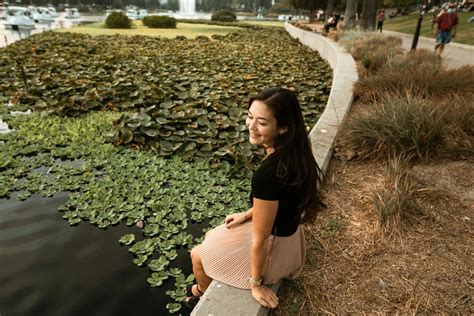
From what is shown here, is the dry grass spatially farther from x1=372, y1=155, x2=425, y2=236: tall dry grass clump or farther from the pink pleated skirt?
the pink pleated skirt

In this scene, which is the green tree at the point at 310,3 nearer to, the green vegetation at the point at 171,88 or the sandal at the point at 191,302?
the green vegetation at the point at 171,88

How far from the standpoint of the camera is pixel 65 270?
2801 mm

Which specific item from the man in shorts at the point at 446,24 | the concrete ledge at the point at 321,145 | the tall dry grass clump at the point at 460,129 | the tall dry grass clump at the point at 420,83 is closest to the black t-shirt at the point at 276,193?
the concrete ledge at the point at 321,145

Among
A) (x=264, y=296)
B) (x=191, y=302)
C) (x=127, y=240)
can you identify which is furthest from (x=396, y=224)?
(x=127, y=240)

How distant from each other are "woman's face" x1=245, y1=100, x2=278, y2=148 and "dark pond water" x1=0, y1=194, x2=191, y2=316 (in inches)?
59.3

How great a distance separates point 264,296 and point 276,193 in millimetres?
640

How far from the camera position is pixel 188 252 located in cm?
300

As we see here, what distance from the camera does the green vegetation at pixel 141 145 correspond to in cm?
338

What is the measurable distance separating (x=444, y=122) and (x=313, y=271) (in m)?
2.85

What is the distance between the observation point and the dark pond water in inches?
97.3

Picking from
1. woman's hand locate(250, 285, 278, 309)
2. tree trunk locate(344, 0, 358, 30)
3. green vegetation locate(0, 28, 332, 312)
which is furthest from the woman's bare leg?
tree trunk locate(344, 0, 358, 30)

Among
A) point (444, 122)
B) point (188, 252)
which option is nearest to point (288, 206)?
point (188, 252)

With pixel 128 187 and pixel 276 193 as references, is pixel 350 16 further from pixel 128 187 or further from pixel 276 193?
pixel 276 193

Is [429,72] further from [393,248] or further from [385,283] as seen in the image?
[385,283]
